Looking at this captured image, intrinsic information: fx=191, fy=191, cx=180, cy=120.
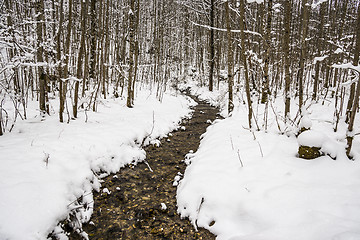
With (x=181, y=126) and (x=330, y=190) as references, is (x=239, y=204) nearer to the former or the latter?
(x=330, y=190)

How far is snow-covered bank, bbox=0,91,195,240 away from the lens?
230cm

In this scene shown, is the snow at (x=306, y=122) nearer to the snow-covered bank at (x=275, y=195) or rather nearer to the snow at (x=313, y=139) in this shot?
the snow-covered bank at (x=275, y=195)

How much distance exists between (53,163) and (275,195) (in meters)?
3.53

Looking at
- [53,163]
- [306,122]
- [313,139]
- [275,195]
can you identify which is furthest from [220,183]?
[53,163]

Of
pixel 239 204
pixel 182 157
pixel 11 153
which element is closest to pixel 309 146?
pixel 239 204

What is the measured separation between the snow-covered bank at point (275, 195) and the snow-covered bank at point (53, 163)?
1753mm

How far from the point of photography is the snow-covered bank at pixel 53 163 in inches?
90.6

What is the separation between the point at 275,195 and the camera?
2664mm

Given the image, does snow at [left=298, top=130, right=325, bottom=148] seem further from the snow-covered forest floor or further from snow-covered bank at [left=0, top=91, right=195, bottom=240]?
snow-covered bank at [left=0, top=91, right=195, bottom=240]

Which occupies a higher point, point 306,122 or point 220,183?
point 306,122

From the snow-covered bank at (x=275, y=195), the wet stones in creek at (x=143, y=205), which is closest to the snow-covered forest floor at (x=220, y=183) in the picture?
the snow-covered bank at (x=275, y=195)

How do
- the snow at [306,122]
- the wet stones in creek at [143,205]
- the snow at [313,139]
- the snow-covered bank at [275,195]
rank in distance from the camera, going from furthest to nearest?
1. the snow at [306,122]
2. the snow at [313,139]
3. the wet stones in creek at [143,205]
4. the snow-covered bank at [275,195]

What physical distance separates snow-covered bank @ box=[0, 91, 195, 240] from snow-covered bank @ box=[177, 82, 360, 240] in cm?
175

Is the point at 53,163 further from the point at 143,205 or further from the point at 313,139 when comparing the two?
the point at 313,139
